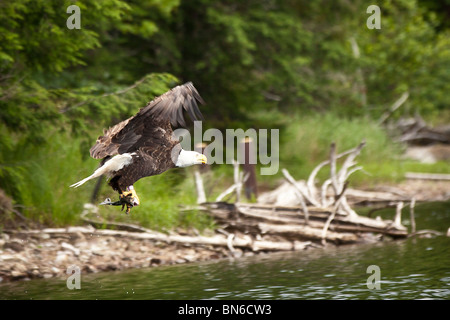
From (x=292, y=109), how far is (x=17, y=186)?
12139 mm

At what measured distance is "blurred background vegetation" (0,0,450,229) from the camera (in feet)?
34.2

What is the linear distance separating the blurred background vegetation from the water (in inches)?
61.7

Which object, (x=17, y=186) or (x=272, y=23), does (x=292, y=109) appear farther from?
(x=17, y=186)

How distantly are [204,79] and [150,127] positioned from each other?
11247 mm

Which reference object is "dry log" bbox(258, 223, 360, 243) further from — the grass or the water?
the grass

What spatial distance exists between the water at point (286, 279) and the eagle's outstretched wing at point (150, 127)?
192 centimetres

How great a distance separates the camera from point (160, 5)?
15.6 metres

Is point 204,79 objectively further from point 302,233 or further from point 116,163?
point 116,163

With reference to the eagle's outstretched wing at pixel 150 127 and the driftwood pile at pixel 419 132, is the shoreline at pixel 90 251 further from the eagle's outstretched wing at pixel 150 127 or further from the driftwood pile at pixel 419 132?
the driftwood pile at pixel 419 132

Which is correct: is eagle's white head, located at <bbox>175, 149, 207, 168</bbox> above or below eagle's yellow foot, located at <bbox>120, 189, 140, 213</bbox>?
above

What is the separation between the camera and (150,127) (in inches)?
278
